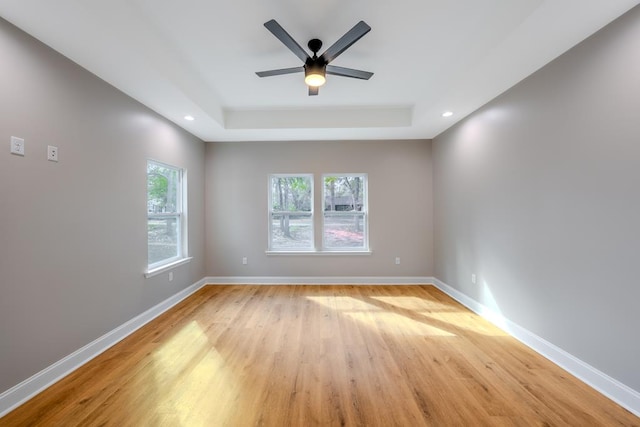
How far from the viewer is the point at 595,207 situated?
1933mm

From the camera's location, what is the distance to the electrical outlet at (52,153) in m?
2.01

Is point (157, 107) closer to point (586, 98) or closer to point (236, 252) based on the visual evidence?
point (236, 252)

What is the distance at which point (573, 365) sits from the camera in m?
2.08

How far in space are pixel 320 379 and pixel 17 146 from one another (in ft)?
8.80

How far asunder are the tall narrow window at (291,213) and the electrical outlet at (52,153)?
9.72ft

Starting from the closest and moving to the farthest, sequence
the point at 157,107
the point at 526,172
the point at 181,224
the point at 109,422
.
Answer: the point at 109,422, the point at 526,172, the point at 157,107, the point at 181,224

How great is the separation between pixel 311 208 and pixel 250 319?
2.21 meters

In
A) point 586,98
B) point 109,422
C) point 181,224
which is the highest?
point 586,98

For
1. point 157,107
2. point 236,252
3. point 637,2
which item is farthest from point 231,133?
point 637,2

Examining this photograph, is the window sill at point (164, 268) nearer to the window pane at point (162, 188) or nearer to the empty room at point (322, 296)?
the empty room at point (322, 296)

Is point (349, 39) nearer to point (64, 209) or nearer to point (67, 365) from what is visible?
point (64, 209)

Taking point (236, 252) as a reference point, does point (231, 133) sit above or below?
above

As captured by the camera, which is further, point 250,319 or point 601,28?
point 250,319

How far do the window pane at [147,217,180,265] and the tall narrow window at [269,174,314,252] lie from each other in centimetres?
155
